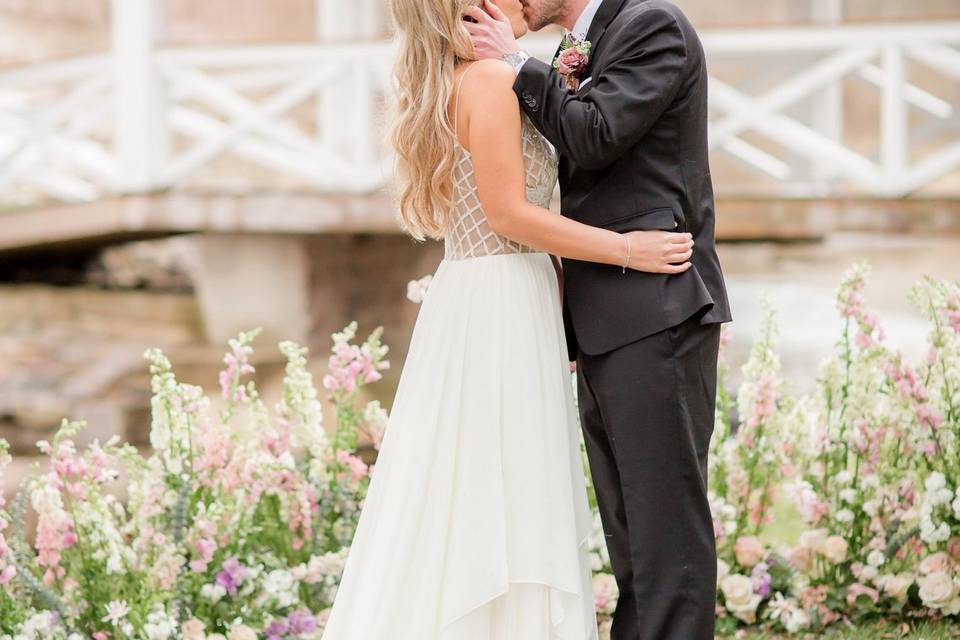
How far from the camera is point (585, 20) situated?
9.47 feet

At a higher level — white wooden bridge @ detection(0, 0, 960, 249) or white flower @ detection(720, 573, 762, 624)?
white wooden bridge @ detection(0, 0, 960, 249)

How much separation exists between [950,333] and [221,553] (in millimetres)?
2183

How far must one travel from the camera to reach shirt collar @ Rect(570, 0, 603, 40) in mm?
2871

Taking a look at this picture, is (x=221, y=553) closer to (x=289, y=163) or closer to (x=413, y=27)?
(x=413, y=27)

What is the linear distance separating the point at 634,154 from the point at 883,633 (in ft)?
5.78

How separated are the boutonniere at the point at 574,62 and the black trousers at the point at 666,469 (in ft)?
1.99

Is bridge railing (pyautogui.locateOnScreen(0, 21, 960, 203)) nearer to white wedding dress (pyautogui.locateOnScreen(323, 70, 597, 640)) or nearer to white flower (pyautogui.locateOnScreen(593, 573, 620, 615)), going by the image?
white flower (pyautogui.locateOnScreen(593, 573, 620, 615))

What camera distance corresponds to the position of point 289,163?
7008 mm

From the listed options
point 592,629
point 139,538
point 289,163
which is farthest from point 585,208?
point 289,163

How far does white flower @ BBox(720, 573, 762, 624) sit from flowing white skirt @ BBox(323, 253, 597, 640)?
898 millimetres

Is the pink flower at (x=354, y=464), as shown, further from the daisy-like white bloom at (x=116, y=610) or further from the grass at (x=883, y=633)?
the grass at (x=883, y=633)

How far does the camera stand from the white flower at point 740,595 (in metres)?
3.72

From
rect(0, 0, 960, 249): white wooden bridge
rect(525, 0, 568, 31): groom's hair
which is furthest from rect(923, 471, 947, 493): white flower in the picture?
rect(0, 0, 960, 249): white wooden bridge

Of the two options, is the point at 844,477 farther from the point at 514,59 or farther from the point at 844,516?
the point at 514,59
